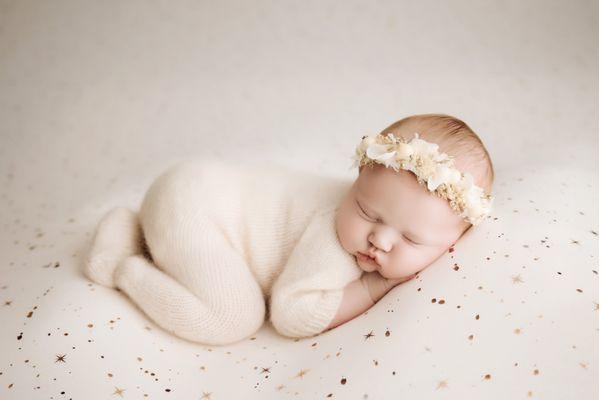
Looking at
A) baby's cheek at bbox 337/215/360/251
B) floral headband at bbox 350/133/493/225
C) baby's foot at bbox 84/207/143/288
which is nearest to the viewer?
floral headband at bbox 350/133/493/225

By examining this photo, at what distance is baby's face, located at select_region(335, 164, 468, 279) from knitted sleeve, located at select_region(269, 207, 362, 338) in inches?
2.1

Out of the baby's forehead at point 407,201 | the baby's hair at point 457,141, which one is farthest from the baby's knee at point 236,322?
the baby's hair at point 457,141

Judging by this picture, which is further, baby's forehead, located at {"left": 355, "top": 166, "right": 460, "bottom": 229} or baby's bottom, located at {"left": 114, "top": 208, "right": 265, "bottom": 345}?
baby's bottom, located at {"left": 114, "top": 208, "right": 265, "bottom": 345}

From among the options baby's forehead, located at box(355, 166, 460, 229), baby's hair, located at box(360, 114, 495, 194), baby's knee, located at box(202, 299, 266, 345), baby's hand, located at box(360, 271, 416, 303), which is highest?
baby's hair, located at box(360, 114, 495, 194)

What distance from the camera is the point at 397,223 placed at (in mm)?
1347

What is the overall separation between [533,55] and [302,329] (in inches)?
66.0

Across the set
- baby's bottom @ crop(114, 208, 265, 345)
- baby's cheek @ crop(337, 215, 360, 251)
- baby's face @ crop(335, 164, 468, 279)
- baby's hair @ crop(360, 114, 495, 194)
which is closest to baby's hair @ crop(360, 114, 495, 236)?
baby's hair @ crop(360, 114, 495, 194)

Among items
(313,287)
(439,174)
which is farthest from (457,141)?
(313,287)

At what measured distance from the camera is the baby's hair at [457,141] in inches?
53.1

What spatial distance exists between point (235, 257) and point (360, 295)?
333 millimetres

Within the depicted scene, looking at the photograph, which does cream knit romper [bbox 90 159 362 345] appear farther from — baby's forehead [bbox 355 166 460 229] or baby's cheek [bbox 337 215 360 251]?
baby's forehead [bbox 355 166 460 229]

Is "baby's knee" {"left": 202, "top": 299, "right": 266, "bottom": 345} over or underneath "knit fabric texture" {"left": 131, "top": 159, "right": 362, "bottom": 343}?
underneath

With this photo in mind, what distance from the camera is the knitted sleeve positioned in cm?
142

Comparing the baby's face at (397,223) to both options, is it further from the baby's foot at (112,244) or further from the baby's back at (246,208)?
the baby's foot at (112,244)
